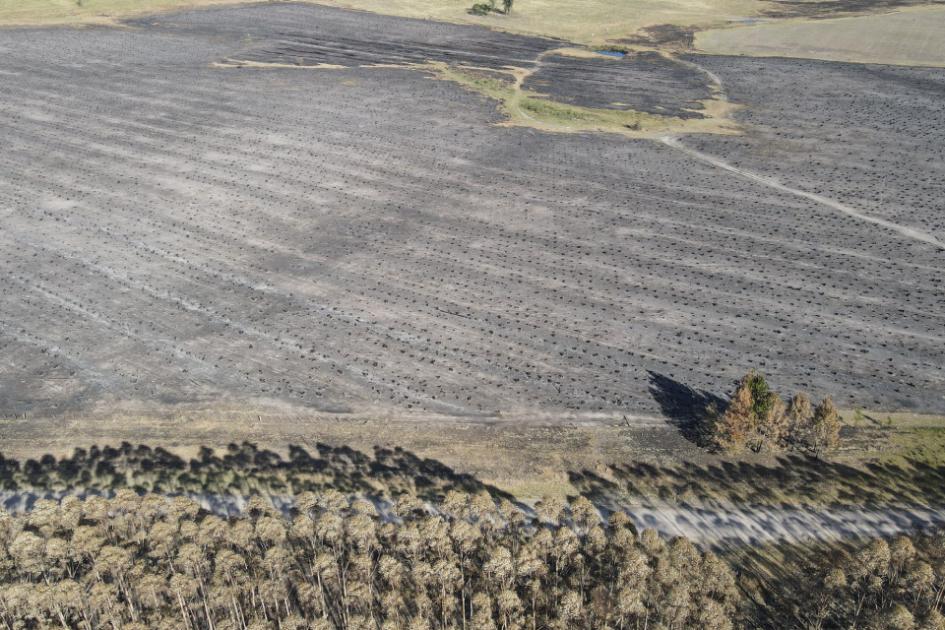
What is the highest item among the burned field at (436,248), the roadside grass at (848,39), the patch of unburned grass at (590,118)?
the roadside grass at (848,39)

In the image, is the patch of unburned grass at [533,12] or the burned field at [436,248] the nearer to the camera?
the burned field at [436,248]

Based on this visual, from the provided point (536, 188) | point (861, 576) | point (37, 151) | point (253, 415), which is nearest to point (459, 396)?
point (253, 415)

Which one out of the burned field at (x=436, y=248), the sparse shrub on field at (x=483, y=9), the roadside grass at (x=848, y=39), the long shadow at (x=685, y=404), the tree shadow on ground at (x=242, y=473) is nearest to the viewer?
the tree shadow on ground at (x=242, y=473)

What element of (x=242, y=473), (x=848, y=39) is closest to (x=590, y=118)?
(x=848, y=39)

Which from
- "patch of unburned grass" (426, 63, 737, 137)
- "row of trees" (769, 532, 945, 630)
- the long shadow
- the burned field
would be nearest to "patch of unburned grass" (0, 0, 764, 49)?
the burned field

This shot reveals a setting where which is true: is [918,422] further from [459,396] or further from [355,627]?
[355,627]

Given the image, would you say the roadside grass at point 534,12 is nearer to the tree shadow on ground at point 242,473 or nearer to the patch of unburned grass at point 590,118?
the patch of unburned grass at point 590,118

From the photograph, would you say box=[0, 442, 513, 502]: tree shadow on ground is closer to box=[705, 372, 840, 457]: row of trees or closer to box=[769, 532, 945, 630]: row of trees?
box=[705, 372, 840, 457]: row of trees

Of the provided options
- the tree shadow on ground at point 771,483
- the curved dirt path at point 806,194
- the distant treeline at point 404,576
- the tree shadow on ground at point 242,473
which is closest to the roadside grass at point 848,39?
the curved dirt path at point 806,194
